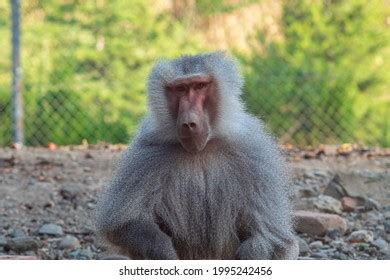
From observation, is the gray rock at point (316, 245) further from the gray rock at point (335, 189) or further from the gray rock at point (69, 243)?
the gray rock at point (69, 243)

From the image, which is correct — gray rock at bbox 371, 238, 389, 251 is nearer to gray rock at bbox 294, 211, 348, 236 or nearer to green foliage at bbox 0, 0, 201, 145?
gray rock at bbox 294, 211, 348, 236

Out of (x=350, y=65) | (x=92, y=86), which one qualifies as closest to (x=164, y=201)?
(x=92, y=86)

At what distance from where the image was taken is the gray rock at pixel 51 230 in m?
6.16

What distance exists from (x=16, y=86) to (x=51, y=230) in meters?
3.48

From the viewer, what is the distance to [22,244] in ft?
19.1

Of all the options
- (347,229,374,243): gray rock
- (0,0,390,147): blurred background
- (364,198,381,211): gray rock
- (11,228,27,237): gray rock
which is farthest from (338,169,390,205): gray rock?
(0,0,390,147): blurred background

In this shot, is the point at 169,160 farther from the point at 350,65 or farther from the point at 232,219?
the point at 350,65

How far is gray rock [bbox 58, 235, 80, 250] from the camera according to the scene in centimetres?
591

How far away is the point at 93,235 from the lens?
6.19 meters

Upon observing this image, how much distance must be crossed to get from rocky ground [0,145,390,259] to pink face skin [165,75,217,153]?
4.08 ft

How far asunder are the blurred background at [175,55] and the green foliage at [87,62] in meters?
0.01
